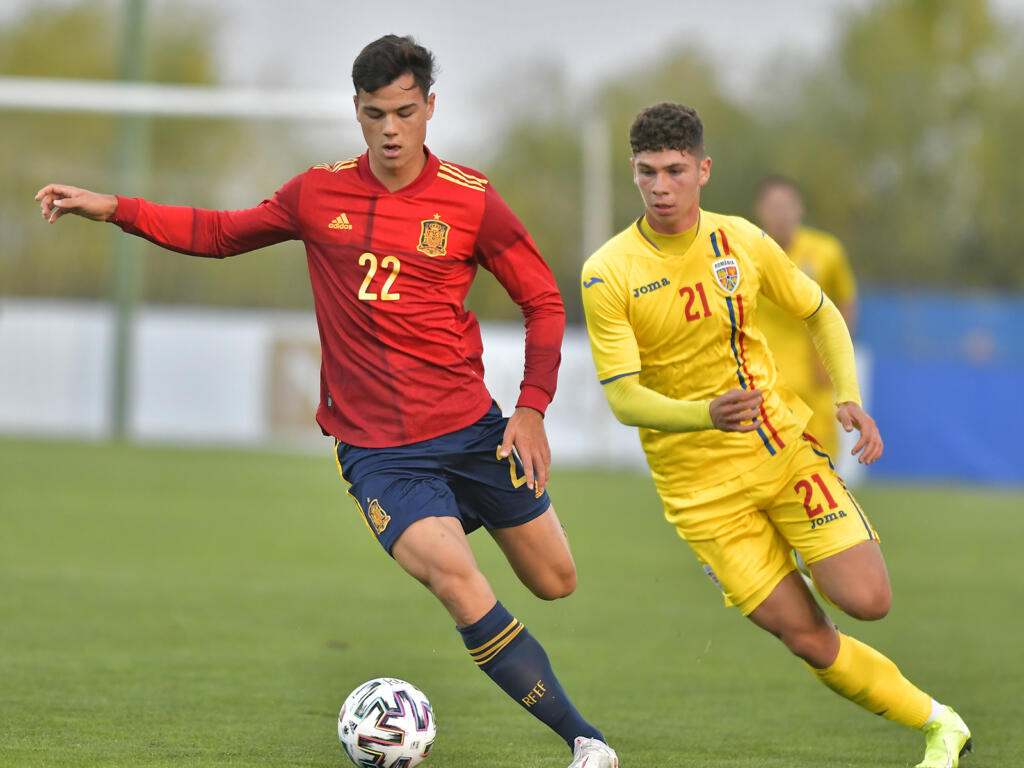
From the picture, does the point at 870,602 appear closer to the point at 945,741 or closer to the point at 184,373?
the point at 945,741

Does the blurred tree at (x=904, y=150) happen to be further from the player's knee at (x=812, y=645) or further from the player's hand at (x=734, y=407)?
the player's hand at (x=734, y=407)

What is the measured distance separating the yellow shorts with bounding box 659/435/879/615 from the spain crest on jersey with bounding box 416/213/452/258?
1.34 metres

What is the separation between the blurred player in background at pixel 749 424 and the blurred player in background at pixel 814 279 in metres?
3.19

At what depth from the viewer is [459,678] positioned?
271 inches

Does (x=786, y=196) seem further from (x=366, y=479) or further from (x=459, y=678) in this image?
(x=366, y=479)

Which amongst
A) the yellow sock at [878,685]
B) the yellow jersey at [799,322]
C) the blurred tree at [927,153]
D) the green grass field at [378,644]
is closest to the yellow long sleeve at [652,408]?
the yellow sock at [878,685]

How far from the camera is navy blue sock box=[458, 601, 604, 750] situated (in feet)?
15.6

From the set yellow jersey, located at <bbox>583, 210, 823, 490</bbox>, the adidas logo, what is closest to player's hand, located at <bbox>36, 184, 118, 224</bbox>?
the adidas logo

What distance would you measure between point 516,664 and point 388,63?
1.96 m

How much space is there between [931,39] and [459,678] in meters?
33.9

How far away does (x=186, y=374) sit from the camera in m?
21.5

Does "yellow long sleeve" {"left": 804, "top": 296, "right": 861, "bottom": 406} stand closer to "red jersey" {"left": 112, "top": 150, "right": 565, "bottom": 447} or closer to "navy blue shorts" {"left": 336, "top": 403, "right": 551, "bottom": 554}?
"red jersey" {"left": 112, "top": 150, "right": 565, "bottom": 447}

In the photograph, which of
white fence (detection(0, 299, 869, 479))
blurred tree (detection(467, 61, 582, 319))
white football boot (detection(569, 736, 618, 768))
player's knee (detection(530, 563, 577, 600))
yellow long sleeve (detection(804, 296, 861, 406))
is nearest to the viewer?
white football boot (detection(569, 736, 618, 768))

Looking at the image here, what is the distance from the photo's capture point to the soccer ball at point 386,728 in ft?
15.7
